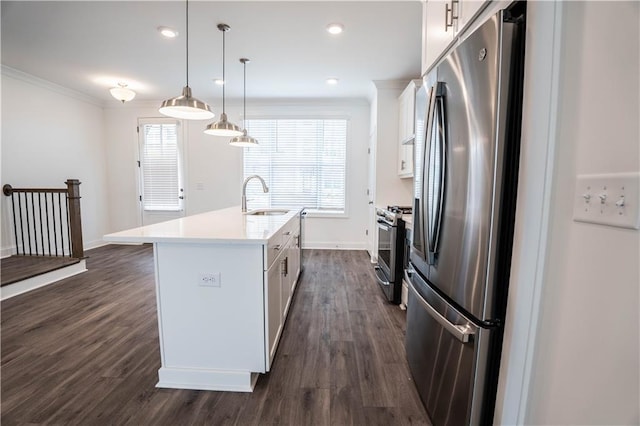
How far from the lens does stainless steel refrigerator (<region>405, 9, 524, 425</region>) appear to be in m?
0.96

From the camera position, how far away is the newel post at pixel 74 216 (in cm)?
361

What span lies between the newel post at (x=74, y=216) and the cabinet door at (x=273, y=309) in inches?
130

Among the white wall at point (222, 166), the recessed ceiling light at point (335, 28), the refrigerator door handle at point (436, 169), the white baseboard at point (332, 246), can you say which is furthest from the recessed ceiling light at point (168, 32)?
the white baseboard at point (332, 246)

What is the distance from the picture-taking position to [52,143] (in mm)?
4473

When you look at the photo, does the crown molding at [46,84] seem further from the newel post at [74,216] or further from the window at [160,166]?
the newel post at [74,216]

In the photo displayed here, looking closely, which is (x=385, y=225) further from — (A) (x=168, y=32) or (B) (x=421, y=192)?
(A) (x=168, y=32)

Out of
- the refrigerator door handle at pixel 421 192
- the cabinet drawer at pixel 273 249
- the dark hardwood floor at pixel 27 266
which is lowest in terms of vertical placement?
the dark hardwood floor at pixel 27 266

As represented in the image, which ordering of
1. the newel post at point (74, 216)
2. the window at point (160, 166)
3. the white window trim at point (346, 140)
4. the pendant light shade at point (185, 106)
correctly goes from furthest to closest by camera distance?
the window at point (160, 166) < the white window trim at point (346, 140) < the newel post at point (74, 216) < the pendant light shade at point (185, 106)

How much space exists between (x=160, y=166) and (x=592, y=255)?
607 centimetres

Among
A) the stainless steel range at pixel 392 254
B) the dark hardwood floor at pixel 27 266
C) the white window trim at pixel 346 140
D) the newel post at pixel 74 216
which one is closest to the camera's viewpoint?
the stainless steel range at pixel 392 254

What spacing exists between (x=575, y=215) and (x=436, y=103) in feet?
2.46

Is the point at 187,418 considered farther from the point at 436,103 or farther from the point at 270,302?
the point at 436,103

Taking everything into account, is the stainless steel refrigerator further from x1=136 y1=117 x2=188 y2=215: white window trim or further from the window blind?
the window blind

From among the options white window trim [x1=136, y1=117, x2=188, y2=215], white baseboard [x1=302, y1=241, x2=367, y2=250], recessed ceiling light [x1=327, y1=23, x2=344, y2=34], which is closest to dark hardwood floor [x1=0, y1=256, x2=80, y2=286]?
white window trim [x1=136, y1=117, x2=188, y2=215]
